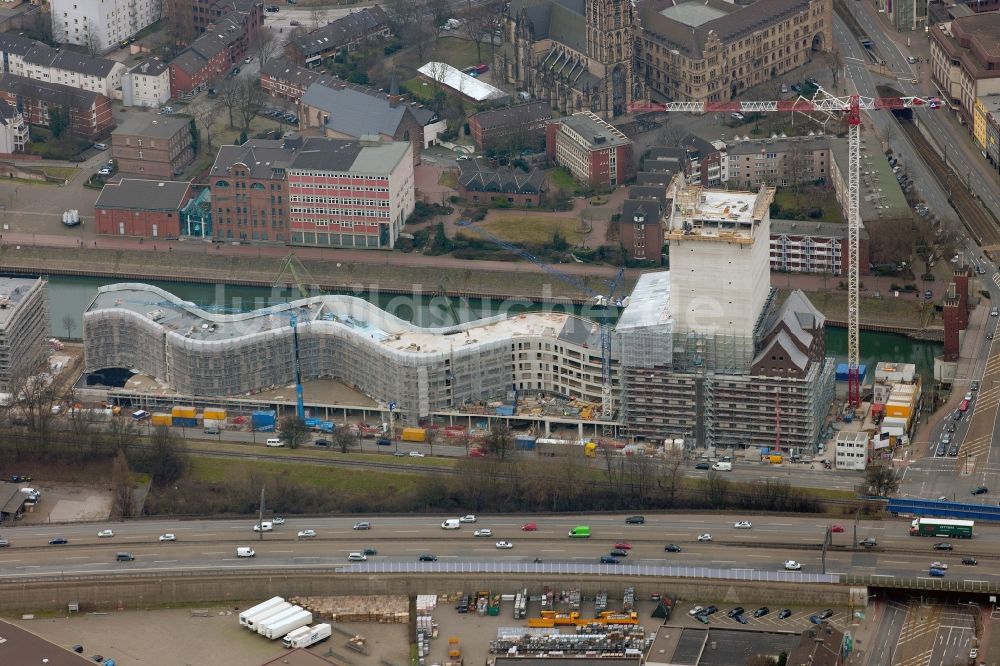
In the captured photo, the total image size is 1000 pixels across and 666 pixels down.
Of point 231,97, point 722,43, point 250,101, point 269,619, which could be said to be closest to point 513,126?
point 722,43

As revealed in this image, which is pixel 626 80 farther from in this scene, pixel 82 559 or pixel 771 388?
pixel 82 559

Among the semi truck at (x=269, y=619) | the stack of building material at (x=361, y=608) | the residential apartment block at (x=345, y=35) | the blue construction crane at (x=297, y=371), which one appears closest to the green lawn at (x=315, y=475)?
the blue construction crane at (x=297, y=371)

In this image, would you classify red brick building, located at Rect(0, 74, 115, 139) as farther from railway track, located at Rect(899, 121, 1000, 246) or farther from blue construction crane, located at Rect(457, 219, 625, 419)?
railway track, located at Rect(899, 121, 1000, 246)

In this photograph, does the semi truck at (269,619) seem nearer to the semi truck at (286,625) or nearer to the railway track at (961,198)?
the semi truck at (286,625)

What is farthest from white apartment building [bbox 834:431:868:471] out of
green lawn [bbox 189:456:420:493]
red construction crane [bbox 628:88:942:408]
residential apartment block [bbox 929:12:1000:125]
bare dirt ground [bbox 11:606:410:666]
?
residential apartment block [bbox 929:12:1000:125]

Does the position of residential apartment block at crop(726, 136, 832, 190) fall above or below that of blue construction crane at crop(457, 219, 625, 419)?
above

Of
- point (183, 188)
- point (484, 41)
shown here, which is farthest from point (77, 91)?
point (484, 41)
